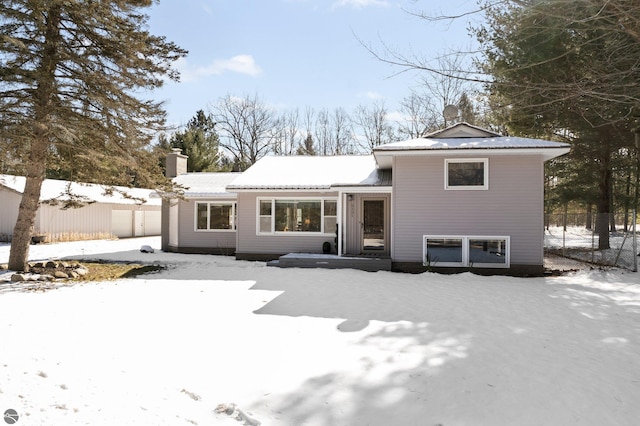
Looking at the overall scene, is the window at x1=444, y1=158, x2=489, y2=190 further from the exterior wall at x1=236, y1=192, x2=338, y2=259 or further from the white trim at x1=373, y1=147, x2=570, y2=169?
the exterior wall at x1=236, y1=192, x2=338, y2=259

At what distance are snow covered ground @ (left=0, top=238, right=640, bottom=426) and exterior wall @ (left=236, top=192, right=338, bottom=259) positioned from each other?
5.06m

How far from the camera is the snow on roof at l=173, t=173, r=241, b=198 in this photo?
15.6 metres

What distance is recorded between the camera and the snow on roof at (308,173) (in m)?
13.2

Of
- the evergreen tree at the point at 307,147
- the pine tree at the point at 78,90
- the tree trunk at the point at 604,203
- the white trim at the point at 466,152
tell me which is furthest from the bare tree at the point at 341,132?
the pine tree at the point at 78,90

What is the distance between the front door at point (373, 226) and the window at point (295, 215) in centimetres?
124

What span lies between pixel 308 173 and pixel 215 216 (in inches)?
176

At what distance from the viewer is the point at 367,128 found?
110ft

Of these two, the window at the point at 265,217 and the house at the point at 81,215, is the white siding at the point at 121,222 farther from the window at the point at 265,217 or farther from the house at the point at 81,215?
the window at the point at 265,217

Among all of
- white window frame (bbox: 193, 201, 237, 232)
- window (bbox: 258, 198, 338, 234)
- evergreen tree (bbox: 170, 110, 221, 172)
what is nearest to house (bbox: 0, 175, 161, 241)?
white window frame (bbox: 193, 201, 237, 232)

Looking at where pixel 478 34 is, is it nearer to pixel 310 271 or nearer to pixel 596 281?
pixel 596 281

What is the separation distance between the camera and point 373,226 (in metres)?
12.9

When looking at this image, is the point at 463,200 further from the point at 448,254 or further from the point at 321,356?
the point at 321,356

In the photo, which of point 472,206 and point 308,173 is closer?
point 472,206

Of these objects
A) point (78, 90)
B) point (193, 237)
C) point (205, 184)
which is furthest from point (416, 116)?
point (78, 90)
